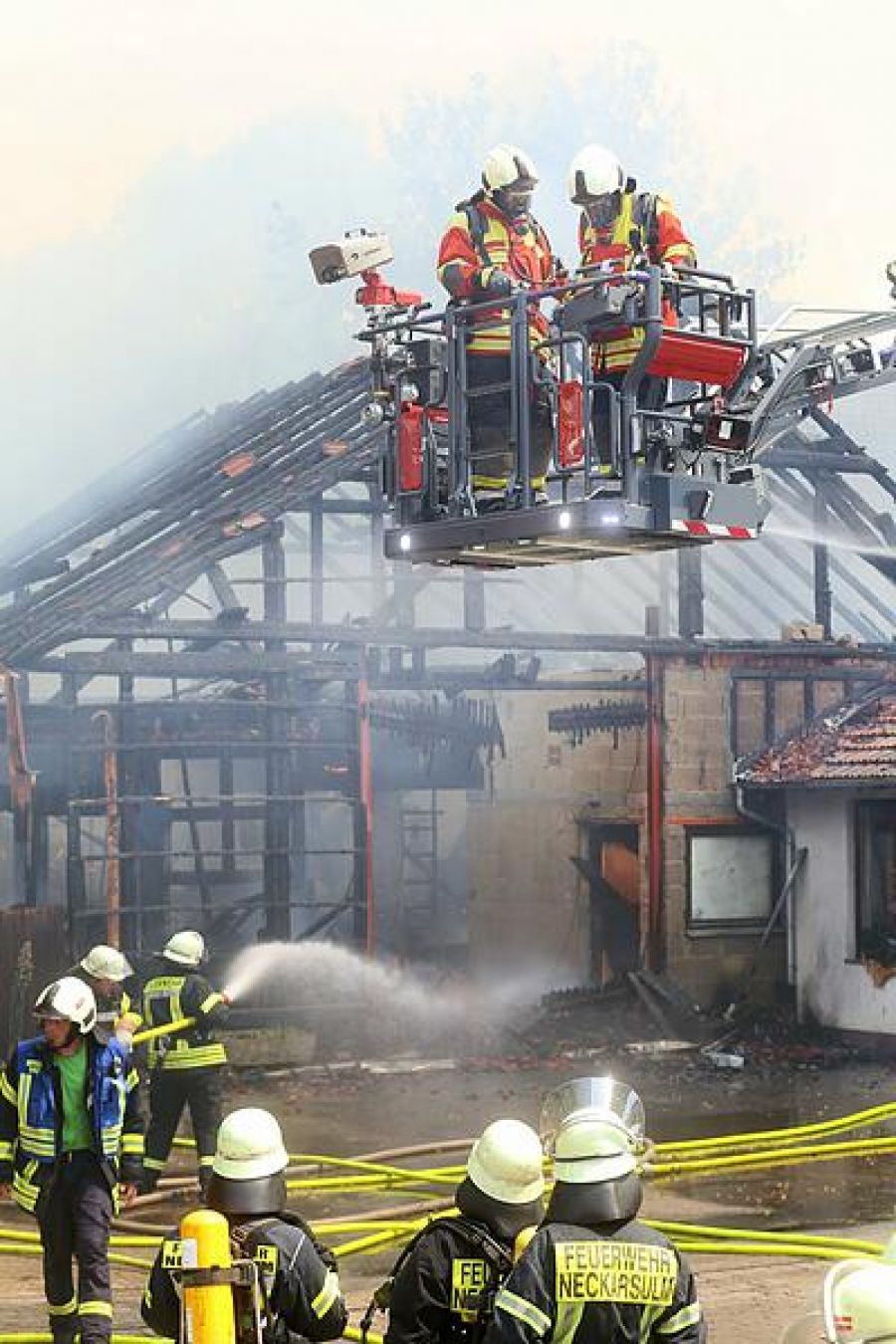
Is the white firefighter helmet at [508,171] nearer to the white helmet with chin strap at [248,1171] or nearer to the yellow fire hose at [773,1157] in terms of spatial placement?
the white helmet with chin strap at [248,1171]

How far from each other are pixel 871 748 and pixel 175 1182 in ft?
30.2

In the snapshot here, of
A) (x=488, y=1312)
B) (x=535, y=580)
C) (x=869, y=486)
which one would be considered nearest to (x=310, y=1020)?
(x=535, y=580)

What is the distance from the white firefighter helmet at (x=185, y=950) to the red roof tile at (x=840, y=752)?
829cm

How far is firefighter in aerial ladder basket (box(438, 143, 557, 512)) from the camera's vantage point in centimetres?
888

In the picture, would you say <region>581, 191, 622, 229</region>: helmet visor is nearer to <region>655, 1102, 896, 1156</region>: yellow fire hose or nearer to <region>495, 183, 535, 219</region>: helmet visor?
<region>495, 183, 535, 219</region>: helmet visor

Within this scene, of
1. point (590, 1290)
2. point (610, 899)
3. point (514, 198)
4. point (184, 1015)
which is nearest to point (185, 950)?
point (184, 1015)

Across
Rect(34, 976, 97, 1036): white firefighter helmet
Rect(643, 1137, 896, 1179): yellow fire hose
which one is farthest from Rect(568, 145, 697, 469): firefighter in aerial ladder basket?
Rect(643, 1137, 896, 1179): yellow fire hose

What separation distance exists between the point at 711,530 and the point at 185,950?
4589 mm

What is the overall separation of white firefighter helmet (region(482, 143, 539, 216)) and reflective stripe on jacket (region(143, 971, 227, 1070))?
4919mm

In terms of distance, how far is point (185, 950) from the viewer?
38.4 feet

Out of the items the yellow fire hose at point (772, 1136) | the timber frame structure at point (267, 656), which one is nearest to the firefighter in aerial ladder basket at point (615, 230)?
the yellow fire hose at point (772, 1136)

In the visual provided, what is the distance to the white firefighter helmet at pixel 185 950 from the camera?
38.3 ft

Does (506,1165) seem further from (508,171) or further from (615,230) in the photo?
(508,171)

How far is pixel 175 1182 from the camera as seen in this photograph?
12.0 metres
